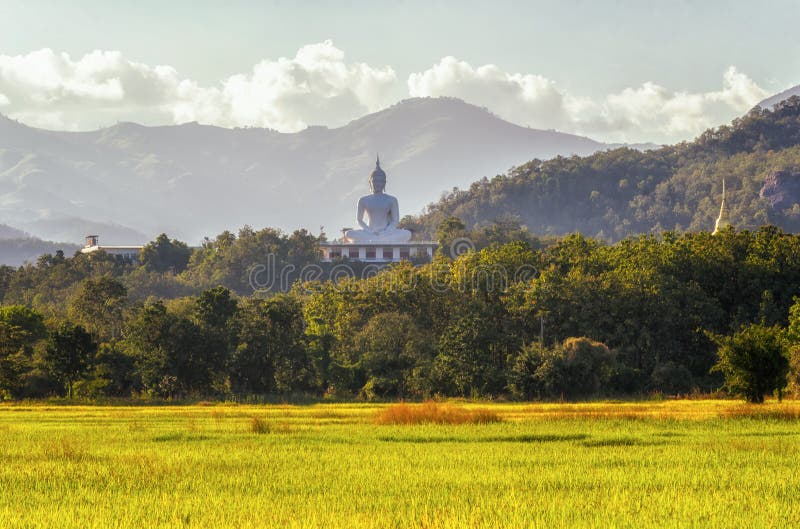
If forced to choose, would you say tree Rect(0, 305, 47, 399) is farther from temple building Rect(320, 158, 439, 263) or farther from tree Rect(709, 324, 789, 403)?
temple building Rect(320, 158, 439, 263)

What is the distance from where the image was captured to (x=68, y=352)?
59.8 meters

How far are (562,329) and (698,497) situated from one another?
149 feet

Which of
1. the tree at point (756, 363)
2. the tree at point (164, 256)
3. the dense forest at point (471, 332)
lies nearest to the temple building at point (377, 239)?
the tree at point (164, 256)

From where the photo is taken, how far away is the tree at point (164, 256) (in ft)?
411

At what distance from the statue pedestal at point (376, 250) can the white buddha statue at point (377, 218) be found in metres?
2.43

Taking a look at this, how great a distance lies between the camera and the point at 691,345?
65.2 metres

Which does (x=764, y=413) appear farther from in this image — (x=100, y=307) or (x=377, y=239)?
(x=377, y=239)

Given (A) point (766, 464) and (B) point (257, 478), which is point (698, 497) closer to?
(A) point (766, 464)

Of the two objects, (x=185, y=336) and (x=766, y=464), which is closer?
(x=766, y=464)

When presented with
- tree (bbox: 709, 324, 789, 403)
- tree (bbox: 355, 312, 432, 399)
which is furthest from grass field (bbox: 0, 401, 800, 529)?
tree (bbox: 355, 312, 432, 399)

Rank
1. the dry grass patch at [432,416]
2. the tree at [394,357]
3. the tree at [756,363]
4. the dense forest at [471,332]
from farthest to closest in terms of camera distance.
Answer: the tree at [394,357], the dense forest at [471,332], the tree at [756,363], the dry grass patch at [432,416]

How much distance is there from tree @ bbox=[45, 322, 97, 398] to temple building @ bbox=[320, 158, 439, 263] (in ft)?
237

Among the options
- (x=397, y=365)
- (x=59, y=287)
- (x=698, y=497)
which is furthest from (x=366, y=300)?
(x=698, y=497)

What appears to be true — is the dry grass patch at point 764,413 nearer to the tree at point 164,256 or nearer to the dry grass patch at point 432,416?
the dry grass patch at point 432,416
